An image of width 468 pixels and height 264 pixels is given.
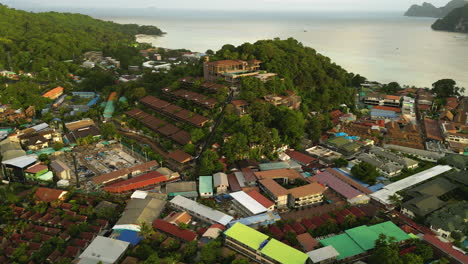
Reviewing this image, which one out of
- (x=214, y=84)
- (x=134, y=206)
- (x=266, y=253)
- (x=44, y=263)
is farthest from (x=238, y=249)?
(x=214, y=84)

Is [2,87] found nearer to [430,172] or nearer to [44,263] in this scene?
[44,263]

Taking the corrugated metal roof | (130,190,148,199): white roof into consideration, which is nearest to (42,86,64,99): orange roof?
(130,190,148,199): white roof

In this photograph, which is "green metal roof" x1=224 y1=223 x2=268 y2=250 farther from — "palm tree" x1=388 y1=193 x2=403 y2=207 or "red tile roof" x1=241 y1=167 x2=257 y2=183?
"palm tree" x1=388 y1=193 x2=403 y2=207

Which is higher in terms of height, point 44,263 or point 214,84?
point 214,84

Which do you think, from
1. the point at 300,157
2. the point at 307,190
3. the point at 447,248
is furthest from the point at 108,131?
the point at 447,248

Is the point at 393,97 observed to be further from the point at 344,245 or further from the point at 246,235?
the point at 246,235

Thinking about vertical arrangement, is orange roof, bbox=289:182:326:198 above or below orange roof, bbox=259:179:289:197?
above
